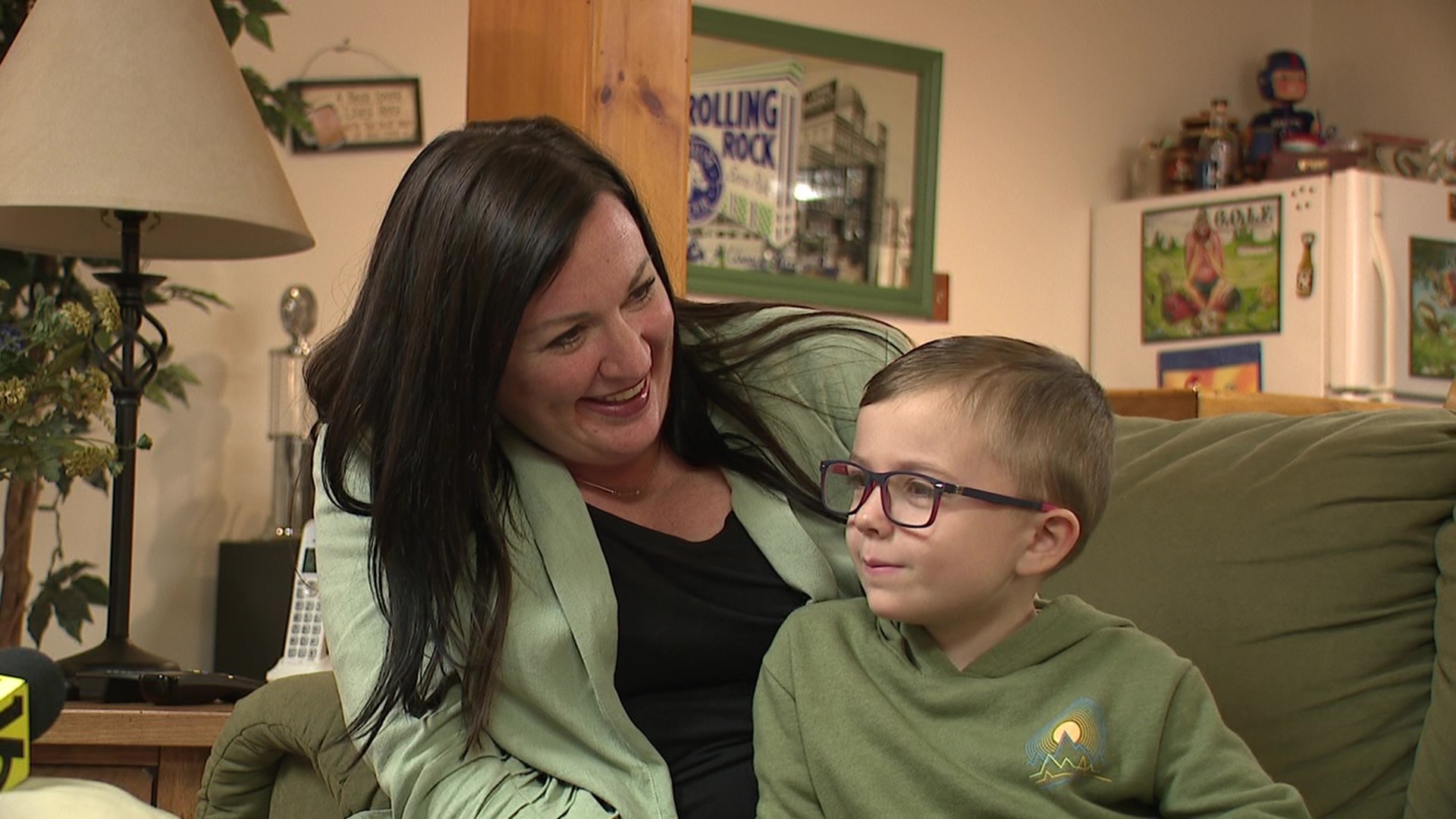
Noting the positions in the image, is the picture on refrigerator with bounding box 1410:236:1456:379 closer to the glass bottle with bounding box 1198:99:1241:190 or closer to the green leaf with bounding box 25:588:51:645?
the glass bottle with bounding box 1198:99:1241:190

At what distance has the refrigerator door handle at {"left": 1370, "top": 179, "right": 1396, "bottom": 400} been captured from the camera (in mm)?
4188

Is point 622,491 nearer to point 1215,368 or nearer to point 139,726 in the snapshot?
point 139,726

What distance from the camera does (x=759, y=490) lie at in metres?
1.55

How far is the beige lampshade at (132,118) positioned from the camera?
1992mm

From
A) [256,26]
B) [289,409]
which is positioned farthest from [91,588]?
[256,26]

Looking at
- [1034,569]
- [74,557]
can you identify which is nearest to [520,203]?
[1034,569]

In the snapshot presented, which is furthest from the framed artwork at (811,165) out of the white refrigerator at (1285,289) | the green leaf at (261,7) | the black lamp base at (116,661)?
the black lamp base at (116,661)

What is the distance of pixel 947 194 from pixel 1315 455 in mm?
2888

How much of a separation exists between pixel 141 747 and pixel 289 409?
4.17 ft

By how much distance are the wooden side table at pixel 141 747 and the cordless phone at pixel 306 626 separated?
17cm

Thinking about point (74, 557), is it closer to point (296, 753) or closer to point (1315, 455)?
point (296, 753)

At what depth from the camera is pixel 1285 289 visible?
170 inches

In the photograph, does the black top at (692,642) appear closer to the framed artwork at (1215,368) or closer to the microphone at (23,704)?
the microphone at (23,704)

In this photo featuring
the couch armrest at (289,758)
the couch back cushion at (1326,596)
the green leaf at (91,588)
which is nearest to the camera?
→ the couch back cushion at (1326,596)
